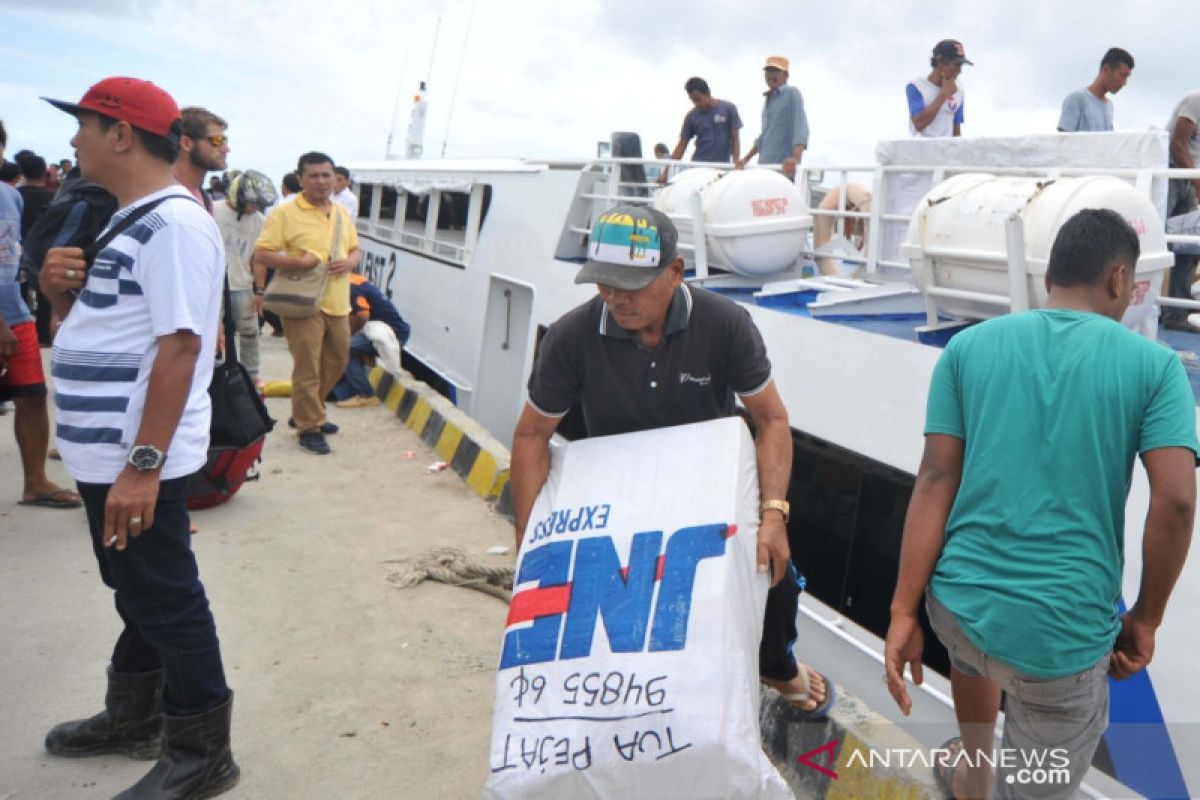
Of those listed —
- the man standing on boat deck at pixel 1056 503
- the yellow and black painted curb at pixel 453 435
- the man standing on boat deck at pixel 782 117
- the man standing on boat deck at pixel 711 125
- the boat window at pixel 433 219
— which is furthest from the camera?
the boat window at pixel 433 219

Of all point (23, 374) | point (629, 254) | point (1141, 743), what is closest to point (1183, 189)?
point (1141, 743)

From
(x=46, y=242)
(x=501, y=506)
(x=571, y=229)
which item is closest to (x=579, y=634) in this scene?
(x=46, y=242)

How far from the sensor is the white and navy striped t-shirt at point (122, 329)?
2.57 metres

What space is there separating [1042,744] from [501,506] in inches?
155

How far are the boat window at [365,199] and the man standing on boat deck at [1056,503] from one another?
13.8 meters

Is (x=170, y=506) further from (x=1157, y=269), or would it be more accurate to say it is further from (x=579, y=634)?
(x=1157, y=269)

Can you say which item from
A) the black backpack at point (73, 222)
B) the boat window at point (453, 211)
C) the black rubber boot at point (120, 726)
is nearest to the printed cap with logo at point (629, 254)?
the black backpack at point (73, 222)

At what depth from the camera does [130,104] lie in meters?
2.64

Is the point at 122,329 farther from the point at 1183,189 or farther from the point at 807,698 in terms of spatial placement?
the point at 1183,189

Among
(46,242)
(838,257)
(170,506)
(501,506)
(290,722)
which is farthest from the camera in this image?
(838,257)

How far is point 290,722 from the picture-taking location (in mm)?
3377

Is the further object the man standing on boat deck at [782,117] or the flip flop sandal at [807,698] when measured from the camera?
the man standing on boat deck at [782,117]

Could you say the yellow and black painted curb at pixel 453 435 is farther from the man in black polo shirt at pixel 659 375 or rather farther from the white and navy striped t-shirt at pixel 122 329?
the white and navy striped t-shirt at pixel 122 329

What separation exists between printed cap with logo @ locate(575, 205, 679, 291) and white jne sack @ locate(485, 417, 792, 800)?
427mm
